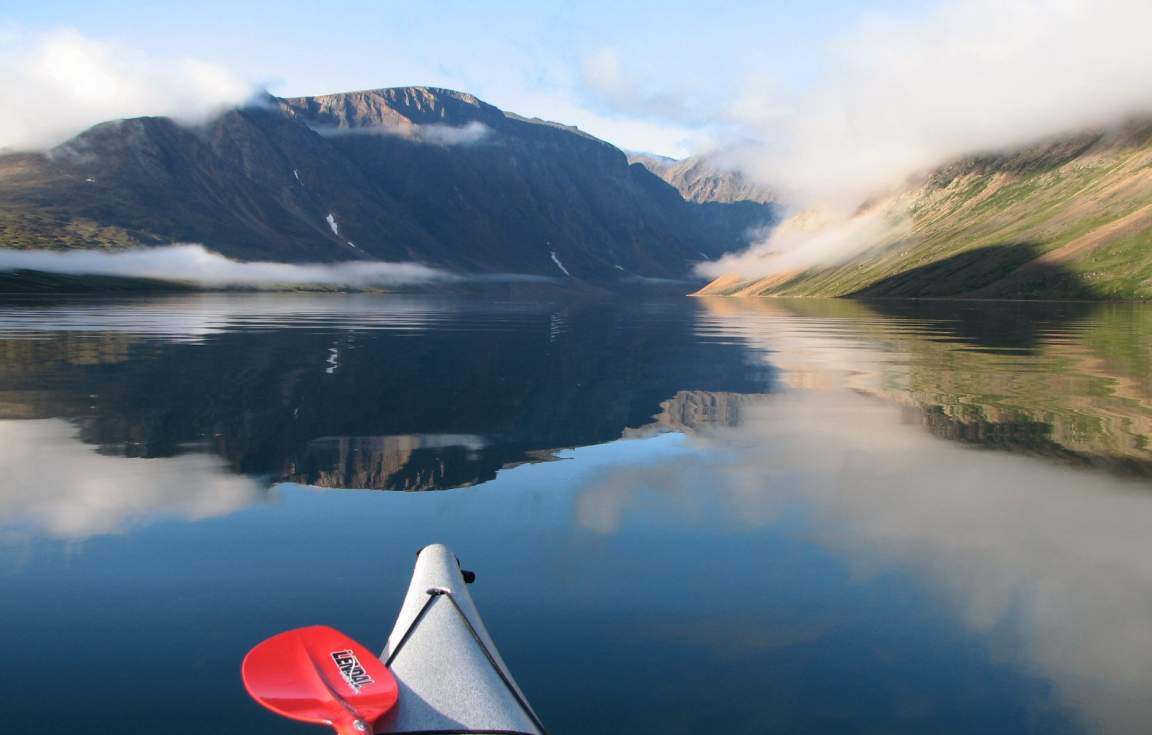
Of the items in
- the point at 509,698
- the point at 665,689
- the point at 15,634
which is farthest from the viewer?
the point at 15,634

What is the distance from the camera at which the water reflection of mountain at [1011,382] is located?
27125mm

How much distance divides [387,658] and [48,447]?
64.6 ft

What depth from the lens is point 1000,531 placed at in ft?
58.1

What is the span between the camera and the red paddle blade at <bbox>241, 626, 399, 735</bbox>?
29.5 feet

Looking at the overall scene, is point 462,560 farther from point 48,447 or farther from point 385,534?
point 48,447

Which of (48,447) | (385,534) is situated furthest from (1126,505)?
(48,447)

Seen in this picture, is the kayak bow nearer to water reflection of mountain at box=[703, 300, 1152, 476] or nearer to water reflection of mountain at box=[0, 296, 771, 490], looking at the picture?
water reflection of mountain at box=[0, 296, 771, 490]

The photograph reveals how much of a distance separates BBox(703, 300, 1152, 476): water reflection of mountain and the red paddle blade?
828 inches

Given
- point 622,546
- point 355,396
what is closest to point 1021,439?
point 622,546

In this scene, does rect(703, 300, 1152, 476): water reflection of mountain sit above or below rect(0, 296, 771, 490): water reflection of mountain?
above

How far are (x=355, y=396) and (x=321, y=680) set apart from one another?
93.0 ft

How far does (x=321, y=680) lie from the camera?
31.1 ft

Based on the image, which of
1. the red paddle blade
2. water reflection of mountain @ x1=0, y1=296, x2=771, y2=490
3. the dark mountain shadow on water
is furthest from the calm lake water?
the red paddle blade

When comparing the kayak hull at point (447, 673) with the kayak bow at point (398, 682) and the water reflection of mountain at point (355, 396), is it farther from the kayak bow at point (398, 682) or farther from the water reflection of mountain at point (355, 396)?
the water reflection of mountain at point (355, 396)
